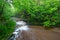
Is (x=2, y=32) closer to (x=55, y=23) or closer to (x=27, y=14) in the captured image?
(x=55, y=23)

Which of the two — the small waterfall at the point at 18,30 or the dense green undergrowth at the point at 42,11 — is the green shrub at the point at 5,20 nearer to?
the small waterfall at the point at 18,30

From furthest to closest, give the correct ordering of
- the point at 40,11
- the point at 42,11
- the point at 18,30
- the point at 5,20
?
the point at 40,11
the point at 42,11
the point at 18,30
the point at 5,20

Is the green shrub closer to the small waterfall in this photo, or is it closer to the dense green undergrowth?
the small waterfall

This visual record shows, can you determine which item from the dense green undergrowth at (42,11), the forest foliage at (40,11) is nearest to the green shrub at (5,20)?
the forest foliage at (40,11)

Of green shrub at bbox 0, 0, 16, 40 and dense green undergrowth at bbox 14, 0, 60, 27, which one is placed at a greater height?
green shrub at bbox 0, 0, 16, 40

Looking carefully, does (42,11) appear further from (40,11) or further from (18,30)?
(18,30)

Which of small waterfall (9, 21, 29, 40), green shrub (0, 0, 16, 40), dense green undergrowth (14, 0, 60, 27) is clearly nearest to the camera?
green shrub (0, 0, 16, 40)

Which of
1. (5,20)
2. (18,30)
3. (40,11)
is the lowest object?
(18,30)

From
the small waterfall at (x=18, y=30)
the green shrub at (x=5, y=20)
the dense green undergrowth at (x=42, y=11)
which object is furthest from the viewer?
the dense green undergrowth at (x=42, y=11)

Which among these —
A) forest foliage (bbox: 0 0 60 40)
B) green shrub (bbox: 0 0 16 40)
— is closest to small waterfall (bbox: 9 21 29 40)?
green shrub (bbox: 0 0 16 40)

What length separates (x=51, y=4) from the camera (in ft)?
39.1

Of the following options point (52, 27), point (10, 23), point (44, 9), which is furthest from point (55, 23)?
point (10, 23)

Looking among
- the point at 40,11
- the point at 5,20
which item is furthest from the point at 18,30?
the point at 40,11

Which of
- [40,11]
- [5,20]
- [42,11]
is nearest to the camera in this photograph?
[5,20]
